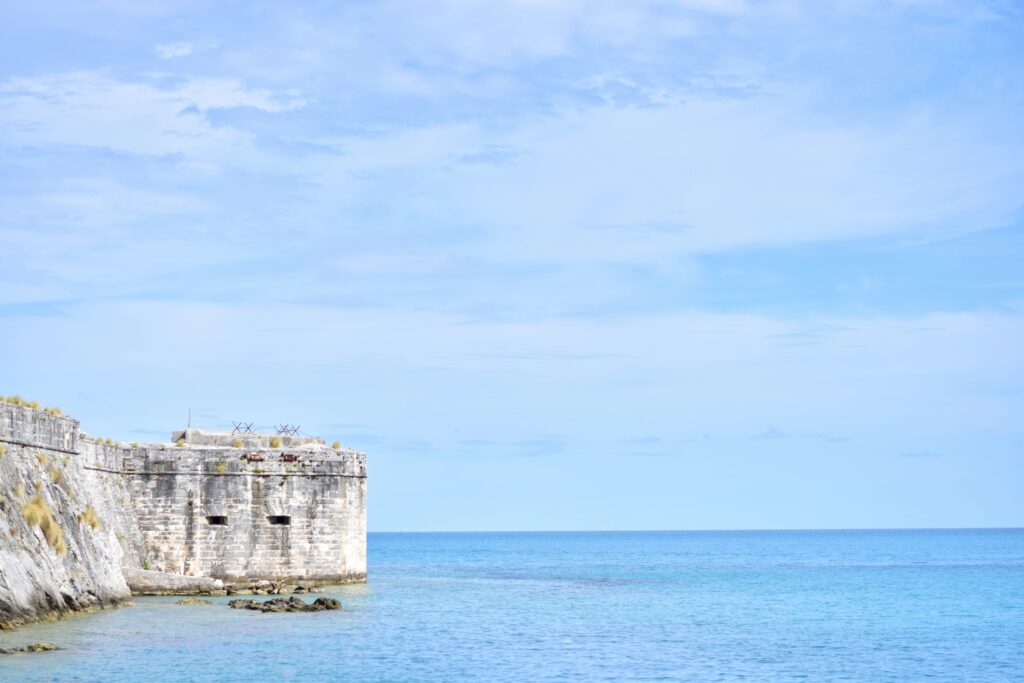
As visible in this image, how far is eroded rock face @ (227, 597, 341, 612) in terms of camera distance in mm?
36844

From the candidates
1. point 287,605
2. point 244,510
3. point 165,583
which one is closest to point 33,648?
point 287,605

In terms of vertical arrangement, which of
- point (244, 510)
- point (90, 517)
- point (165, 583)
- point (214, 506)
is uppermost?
point (214, 506)

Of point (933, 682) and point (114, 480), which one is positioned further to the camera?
point (114, 480)

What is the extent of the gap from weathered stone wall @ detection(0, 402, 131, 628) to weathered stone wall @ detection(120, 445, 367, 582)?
7.39ft

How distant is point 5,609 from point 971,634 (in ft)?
90.8

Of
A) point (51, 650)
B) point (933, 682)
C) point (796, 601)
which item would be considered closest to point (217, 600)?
point (51, 650)

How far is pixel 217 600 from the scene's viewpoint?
39656 mm

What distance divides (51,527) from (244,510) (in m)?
11.2

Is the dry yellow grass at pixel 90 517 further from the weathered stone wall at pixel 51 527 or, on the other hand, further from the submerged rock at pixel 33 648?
the submerged rock at pixel 33 648

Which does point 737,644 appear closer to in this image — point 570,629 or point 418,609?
point 570,629

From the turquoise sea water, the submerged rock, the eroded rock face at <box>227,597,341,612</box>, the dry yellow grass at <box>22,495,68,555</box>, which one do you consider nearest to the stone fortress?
the turquoise sea water

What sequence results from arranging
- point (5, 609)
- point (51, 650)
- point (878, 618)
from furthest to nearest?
1. point (878, 618)
2. point (5, 609)
3. point (51, 650)

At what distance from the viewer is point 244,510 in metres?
42.2

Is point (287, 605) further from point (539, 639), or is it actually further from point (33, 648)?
point (33, 648)
